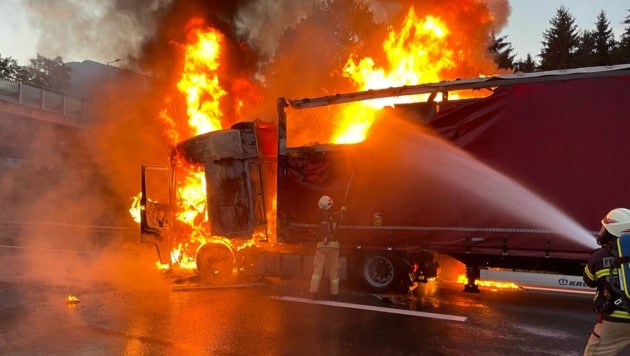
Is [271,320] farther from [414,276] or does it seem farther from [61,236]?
[61,236]

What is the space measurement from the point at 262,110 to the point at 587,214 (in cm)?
1159

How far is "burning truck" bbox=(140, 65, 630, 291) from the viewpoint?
21.1 feet

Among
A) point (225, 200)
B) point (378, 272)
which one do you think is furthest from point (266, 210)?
point (378, 272)

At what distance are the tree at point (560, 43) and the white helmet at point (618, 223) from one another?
30.6 m

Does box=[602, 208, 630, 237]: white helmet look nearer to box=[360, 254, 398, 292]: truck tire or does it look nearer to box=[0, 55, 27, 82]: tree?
box=[360, 254, 398, 292]: truck tire

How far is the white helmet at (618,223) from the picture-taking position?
357 cm

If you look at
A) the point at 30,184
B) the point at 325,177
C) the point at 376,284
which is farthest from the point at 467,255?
the point at 30,184

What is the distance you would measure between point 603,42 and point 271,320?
32.8 meters

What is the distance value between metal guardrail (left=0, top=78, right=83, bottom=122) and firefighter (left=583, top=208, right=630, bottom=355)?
25634mm

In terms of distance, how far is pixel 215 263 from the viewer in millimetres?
9305

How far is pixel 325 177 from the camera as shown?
333 inches

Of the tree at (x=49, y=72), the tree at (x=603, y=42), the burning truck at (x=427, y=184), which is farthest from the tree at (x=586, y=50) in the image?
the tree at (x=49, y=72)

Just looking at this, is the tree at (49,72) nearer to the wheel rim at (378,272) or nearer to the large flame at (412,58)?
the large flame at (412,58)

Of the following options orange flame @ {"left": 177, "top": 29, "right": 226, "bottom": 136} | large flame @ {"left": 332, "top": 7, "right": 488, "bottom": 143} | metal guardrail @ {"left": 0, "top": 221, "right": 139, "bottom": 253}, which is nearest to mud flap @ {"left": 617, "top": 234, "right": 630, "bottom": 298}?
large flame @ {"left": 332, "top": 7, "right": 488, "bottom": 143}
